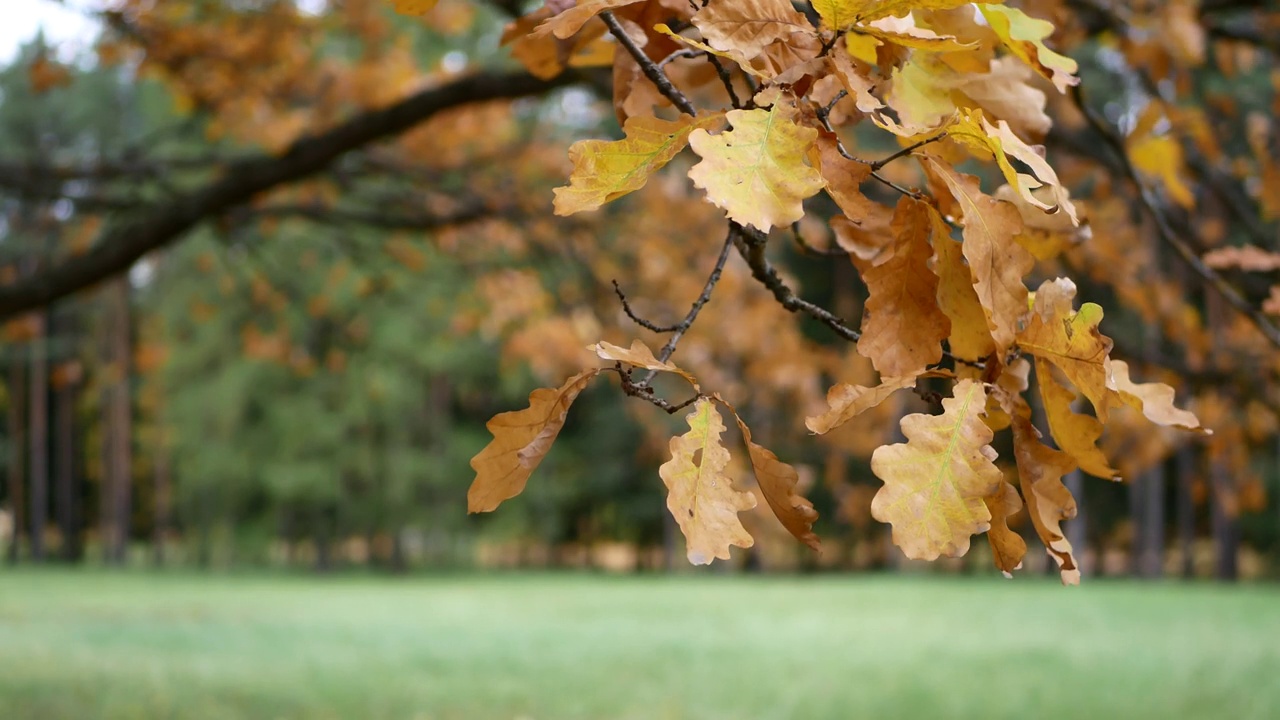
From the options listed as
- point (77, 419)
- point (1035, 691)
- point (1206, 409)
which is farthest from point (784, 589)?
point (77, 419)

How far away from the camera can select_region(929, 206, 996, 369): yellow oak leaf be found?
80cm

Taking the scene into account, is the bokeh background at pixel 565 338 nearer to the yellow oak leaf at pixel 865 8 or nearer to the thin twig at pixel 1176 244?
the thin twig at pixel 1176 244

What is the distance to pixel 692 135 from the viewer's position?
0.69 metres

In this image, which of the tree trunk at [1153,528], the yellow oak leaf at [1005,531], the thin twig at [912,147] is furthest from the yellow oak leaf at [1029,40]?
Answer: the tree trunk at [1153,528]

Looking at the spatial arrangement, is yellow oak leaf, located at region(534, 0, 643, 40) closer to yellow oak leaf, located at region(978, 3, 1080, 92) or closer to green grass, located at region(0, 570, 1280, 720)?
yellow oak leaf, located at region(978, 3, 1080, 92)

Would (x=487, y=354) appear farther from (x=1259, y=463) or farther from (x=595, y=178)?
(x=595, y=178)

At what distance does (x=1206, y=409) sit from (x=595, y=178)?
4.49 metres

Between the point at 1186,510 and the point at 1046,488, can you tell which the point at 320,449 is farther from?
the point at 1046,488

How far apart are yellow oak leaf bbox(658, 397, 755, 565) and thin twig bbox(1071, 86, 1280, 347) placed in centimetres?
134

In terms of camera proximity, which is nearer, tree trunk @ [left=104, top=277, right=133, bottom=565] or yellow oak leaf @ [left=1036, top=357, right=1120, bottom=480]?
yellow oak leaf @ [left=1036, top=357, right=1120, bottom=480]

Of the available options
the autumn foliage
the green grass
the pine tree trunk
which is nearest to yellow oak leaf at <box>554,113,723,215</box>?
the autumn foliage

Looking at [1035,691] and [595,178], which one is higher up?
[595,178]

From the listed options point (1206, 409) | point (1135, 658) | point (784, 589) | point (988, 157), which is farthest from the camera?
point (784, 589)

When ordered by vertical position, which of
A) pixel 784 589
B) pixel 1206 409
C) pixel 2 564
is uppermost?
pixel 1206 409
